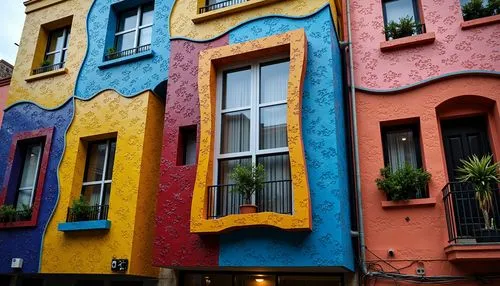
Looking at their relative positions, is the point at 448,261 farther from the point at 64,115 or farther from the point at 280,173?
the point at 64,115

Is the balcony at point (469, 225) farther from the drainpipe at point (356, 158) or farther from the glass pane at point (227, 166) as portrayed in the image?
the glass pane at point (227, 166)

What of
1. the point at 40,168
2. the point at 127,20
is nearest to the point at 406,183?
the point at 127,20

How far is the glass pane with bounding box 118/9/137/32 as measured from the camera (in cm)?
1409

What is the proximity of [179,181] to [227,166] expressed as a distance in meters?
1.16

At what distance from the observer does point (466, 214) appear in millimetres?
9195

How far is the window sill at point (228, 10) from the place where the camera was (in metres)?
10.9

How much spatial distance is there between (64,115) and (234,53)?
5.99m

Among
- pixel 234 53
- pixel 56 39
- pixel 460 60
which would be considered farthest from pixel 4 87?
pixel 460 60

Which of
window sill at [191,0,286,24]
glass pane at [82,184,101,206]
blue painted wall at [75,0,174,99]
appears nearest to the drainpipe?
window sill at [191,0,286,24]

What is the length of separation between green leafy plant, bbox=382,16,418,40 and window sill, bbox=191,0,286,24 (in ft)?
9.49

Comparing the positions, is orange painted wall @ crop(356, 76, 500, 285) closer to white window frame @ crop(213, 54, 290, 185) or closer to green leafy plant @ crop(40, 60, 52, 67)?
white window frame @ crop(213, 54, 290, 185)

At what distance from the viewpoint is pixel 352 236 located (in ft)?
31.2

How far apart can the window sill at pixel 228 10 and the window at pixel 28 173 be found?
21.1 feet

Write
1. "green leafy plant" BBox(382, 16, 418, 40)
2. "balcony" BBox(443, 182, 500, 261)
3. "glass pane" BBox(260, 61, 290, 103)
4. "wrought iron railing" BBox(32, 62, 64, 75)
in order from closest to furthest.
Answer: "balcony" BBox(443, 182, 500, 261)
"glass pane" BBox(260, 61, 290, 103)
"green leafy plant" BBox(382, 16, 418, 40)
"wrought iron railing" BBox(32, 62, 64, 75)
